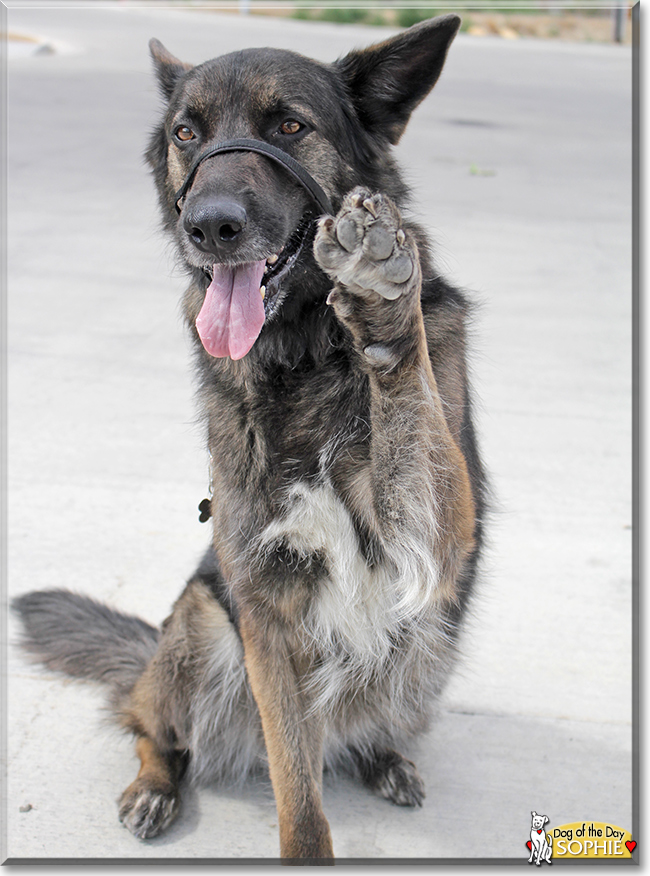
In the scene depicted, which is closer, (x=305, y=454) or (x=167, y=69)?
(x=305, y=454)

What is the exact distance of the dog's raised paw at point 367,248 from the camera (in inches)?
62.8

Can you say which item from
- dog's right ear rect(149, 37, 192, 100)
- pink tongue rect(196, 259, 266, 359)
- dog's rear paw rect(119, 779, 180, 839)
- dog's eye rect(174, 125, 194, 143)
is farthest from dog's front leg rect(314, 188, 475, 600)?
dog's right ear rect(149, 37, 192, 100)

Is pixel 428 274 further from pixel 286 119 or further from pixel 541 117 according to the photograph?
pixel 541 117

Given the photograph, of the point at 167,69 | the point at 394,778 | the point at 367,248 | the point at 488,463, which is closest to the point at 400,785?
the point at 394,778

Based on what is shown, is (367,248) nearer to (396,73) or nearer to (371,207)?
(371,207)

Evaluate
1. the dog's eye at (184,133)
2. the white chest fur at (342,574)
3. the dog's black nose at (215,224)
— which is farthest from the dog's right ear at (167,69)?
the white chest fur at (342,574)

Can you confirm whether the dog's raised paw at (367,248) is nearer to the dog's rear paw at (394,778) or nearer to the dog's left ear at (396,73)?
the dog's left ear at (396,73)

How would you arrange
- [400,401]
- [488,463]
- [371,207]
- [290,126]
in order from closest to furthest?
[371,207] → [400,401] → [290,126] → [488,463]

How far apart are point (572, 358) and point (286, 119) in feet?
11.7


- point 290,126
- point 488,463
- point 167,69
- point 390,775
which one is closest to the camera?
point 290,126

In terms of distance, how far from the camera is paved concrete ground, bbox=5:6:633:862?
8.16 ft

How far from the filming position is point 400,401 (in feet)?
6.03

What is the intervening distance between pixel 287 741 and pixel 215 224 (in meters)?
1.37

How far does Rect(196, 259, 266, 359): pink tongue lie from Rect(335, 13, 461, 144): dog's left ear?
62 cm
